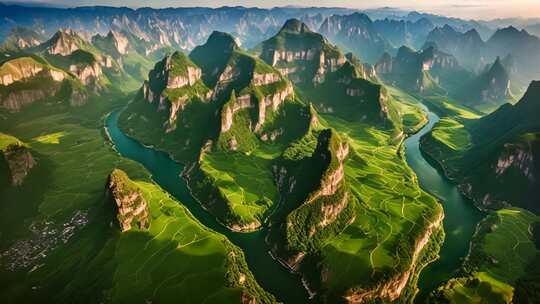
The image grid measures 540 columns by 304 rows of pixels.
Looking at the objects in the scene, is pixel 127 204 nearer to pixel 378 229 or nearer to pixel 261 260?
pixel 261 260

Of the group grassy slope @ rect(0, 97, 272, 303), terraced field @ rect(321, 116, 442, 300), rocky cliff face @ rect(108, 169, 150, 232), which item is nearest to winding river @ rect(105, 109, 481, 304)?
terraced field @ rect(321, 116, 442, 300)

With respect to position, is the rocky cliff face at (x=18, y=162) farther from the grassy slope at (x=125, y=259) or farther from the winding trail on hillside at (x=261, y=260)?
the winding trail on hillside at (x=261, y=260)

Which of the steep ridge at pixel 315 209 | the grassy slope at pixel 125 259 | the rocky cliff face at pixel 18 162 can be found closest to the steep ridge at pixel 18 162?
the rocky cliff face at pixel 18 162

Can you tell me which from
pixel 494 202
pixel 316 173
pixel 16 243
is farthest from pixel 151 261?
pixel 494 202

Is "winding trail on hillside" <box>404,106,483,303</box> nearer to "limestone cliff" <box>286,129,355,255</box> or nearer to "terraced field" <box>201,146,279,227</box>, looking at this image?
"limestone cliff" <box>286,129,355,255</box>

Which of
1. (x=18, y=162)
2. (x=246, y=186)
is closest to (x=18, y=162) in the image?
(x=18, y=162)
